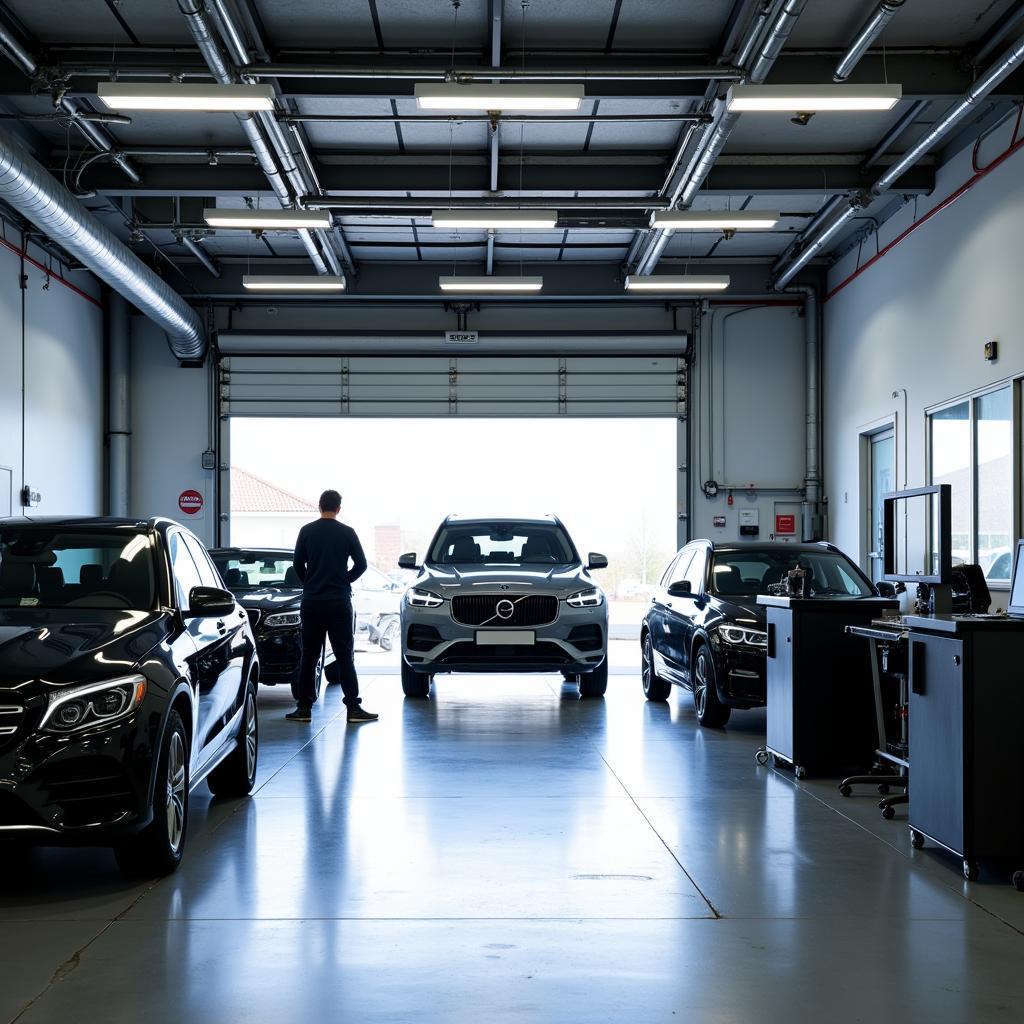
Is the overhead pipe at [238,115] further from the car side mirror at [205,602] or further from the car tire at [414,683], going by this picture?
the car tire at [414,683]

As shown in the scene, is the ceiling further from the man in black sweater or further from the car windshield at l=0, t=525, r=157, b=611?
the car windshield at l=0, t=525, r=157, b=611

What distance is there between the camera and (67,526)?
5.90 meters

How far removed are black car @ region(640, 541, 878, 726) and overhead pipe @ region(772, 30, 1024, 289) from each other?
4197 mm

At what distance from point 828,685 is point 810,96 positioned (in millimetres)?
4714

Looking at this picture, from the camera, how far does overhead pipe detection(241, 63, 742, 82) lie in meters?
10.3

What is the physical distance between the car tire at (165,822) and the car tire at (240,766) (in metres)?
1.45

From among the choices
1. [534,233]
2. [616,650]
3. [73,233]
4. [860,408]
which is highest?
[534,233]

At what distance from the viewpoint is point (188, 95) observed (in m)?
9.38

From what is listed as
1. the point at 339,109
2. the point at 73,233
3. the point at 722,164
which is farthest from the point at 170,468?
the point at 722,164

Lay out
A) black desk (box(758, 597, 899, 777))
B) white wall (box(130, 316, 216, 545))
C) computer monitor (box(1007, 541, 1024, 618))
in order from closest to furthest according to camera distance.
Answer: computer monitor (box(1007, 541, 1024, 618)) < black desk (box(758, 597, 899, 777)) < white wall (box(130, 316, 216, 545))

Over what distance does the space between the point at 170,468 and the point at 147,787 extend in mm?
15028

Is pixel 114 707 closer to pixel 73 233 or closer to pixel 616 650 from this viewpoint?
pixel 73 233

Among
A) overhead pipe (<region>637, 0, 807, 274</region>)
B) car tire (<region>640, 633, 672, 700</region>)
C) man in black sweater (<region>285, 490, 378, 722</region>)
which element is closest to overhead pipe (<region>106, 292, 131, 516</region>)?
overhead pipe (<region>637, 0, 807, 274</region>)

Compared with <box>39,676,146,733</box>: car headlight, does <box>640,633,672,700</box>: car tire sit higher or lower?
lower
